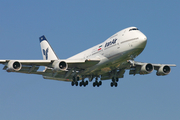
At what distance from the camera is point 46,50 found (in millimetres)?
57406

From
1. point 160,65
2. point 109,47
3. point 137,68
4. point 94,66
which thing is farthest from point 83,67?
point 160,65

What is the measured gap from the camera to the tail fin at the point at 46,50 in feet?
181

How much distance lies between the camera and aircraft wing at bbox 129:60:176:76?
45281 mm

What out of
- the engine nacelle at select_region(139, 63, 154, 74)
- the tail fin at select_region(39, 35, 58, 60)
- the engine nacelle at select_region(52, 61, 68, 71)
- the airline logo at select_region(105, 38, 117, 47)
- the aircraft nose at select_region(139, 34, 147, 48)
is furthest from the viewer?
the tail fin at select_region(39, 35, 58, 60)

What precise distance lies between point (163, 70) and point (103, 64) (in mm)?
11470

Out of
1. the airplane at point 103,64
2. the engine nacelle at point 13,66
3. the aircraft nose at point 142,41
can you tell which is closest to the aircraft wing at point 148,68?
the airplane at point 103,64

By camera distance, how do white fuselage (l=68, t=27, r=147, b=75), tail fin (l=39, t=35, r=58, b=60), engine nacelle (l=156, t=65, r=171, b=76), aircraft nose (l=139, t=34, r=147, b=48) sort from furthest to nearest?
tail fin (l=39, t=35, r=58, b=60), engine nacelle (l=156, t=65, r=171, b=76), white fuselage (l=68, t=27, r=147, b=75), aircraft nose (l=139, t=34, r=147, b=48)

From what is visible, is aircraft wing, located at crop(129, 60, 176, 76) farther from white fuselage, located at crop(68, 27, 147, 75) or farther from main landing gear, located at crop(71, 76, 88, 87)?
main landing gear, located at crop(71, 76, 88, 87)

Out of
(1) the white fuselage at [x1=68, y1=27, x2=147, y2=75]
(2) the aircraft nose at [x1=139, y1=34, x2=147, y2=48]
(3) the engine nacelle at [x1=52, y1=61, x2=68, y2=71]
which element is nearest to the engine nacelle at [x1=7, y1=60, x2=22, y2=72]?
(3) the engine nacelle at [x1=52, y1=61, x2=68, y2=71]

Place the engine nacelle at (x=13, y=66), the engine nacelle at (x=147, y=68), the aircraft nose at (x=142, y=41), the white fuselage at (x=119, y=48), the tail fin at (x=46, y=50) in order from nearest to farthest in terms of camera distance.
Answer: the aircraft nose at (x=142, y=41), the white fuselage at (x=119, y=48), the engine nacelle at (x=13, y=66), the engine nacelle at (x=147, y=68), the tail fin at (x=46, y=50)

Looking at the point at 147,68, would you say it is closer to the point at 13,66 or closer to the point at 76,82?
the point at 76,82

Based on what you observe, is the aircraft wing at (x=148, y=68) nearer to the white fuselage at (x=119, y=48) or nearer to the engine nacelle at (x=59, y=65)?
the white fuselage at (x=119, y=48)

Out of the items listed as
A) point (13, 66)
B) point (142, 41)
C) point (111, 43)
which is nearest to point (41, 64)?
point (13, 66)

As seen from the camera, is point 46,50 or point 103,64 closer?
point 103,64
